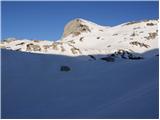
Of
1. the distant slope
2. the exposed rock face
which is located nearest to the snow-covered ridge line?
the exposed rock face

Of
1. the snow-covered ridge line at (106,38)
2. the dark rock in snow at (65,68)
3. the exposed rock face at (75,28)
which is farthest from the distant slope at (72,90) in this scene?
the exposed rock face at (75,28)

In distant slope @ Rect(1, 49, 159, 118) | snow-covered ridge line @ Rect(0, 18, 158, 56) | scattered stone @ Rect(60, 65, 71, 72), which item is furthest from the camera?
snow-covered ridge line @ Rect(0, 18, 158, 56)

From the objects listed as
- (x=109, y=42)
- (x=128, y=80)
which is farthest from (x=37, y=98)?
(x=109, y=42)

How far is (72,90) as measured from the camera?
24.1m

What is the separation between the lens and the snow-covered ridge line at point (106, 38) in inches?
4021

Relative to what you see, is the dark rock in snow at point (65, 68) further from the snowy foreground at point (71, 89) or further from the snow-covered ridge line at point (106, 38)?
the snow-covered ridge line at point (106, 38)

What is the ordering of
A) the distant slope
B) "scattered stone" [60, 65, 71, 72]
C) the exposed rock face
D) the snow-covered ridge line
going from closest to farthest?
the distant slope
"scattered stone" [60, 65, 71, 72]
the snow-covered ridge line
the exposed rock face

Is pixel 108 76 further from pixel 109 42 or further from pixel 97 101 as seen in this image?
pixel 109 42

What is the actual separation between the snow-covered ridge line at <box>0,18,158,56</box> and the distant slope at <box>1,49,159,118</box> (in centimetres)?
5150

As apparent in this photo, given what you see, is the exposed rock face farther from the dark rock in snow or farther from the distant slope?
the distant slope

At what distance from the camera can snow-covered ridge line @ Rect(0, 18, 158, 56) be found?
102125 millimetres

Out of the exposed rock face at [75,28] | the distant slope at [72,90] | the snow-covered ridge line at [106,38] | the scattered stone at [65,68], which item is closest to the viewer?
the distant slope at [72,90]

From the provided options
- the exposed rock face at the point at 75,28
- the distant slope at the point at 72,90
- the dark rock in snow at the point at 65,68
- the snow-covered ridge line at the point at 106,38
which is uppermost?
the exposed rock face at the point at 75,28

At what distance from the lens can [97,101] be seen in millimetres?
A: 20422
